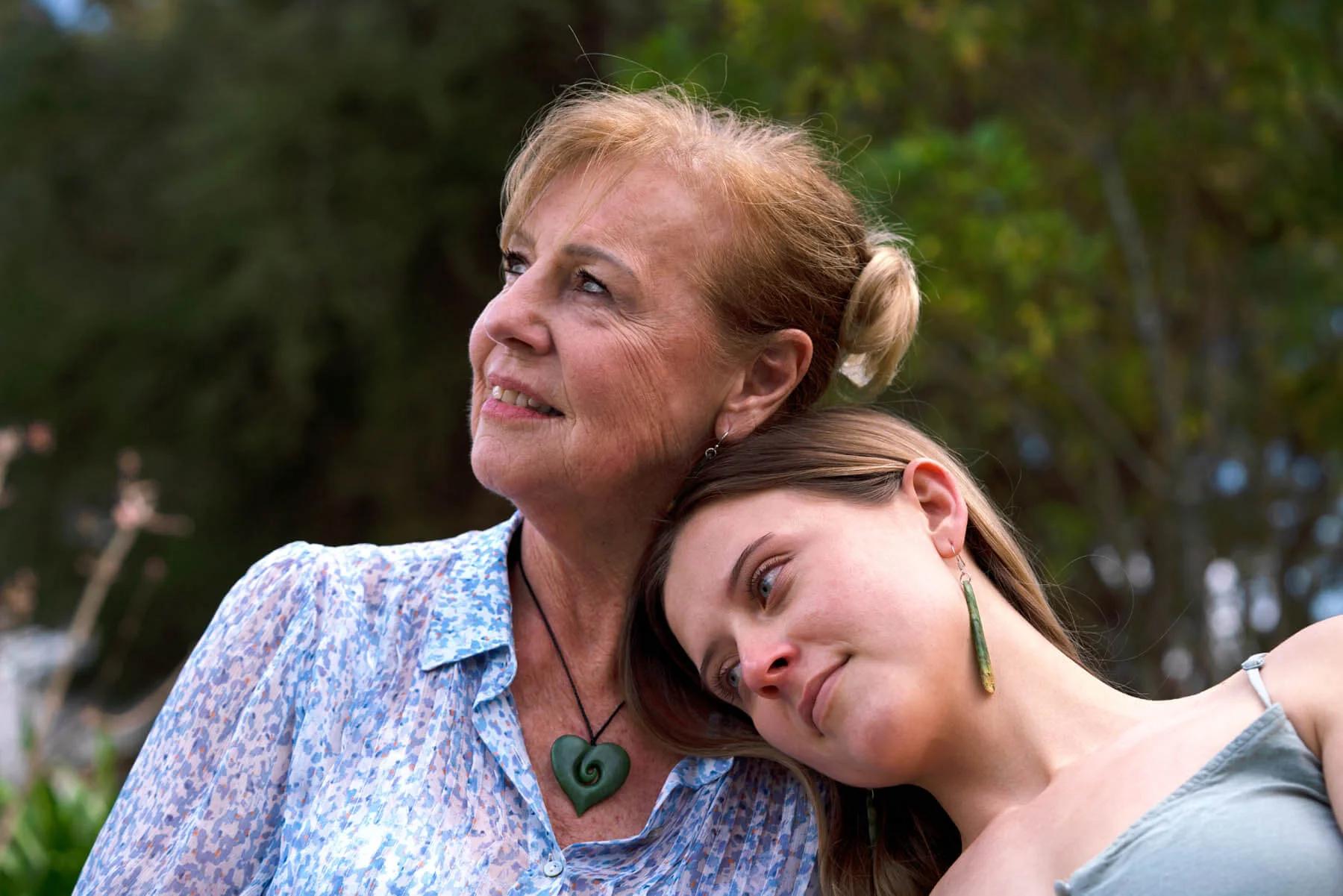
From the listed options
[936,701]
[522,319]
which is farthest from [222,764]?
[936,701]

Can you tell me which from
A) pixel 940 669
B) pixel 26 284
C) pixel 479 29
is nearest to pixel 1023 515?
pixel 479 29

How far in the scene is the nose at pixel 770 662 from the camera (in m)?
2.03

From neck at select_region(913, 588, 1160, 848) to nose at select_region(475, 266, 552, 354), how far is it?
0.76 m

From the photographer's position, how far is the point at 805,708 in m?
2.03

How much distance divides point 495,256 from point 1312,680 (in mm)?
7361

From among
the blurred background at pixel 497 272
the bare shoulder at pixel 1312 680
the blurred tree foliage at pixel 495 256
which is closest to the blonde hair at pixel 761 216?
the bare shoulder at pixel 1312 680

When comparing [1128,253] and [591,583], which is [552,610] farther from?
[1128,253]

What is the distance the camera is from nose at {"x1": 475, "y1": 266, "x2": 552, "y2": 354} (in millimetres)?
2264

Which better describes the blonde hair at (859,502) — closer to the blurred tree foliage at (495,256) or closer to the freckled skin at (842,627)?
the freckled skin at (842,627)

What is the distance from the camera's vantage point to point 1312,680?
1855 mm

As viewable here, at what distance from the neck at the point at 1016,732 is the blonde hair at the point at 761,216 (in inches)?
23.1

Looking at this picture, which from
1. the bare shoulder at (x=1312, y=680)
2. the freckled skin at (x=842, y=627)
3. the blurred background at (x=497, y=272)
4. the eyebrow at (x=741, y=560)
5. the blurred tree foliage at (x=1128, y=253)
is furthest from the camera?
the blurred background at (x=497, y=272)

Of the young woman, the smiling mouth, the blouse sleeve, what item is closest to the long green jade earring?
the young woman

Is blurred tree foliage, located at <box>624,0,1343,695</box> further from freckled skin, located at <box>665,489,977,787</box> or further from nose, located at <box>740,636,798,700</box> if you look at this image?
nose, located at <box>740,636,798,700</box>
